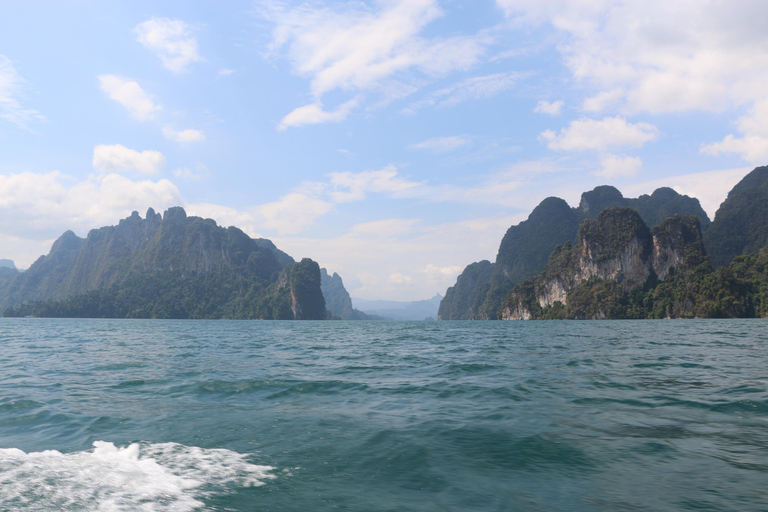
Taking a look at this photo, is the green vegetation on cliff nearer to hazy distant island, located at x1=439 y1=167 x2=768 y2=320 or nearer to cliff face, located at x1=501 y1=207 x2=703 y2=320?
hazy distant island, located at x1=439 y1=167 x2=768 y2=320

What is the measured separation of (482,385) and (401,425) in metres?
5.77

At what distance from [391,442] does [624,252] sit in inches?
7164

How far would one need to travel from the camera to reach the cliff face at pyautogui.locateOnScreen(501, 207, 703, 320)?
15300 cm

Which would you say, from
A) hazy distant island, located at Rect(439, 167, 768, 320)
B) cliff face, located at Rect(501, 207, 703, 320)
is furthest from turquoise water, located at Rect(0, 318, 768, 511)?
cliff face, located at Rect(501, 207, 703, 320)

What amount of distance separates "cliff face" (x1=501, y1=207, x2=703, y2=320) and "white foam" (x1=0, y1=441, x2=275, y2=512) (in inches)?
6431

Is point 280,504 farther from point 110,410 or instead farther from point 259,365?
point 259,365

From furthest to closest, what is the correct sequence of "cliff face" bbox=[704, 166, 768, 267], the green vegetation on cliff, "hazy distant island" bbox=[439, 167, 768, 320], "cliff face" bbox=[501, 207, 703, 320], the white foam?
1. "cliff face" bbox=[704, 166, 768, 267]
2. "cliff face" bbox=[501, 207, 703, 320]
3. "hazy distant island" bbox=[439, 167, 768, 320]
4. the green vegetation on cliff
5. the white foam

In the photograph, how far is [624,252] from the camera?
165 m

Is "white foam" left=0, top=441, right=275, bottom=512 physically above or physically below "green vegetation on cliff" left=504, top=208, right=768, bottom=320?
below

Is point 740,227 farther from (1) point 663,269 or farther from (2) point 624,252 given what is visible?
(2) point 624,252

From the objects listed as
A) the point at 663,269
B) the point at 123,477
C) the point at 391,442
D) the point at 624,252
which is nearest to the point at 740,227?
the point at 663,269

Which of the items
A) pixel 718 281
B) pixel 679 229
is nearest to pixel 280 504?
pixel 718 281

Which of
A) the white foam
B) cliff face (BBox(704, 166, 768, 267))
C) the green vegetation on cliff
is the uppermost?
cliff face (BBox(704, 166, 768, 267))

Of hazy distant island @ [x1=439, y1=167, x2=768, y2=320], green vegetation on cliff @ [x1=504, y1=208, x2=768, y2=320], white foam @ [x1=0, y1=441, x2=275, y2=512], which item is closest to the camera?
white foam @ [x1=0, y1=441, x2=275, y2=512]
